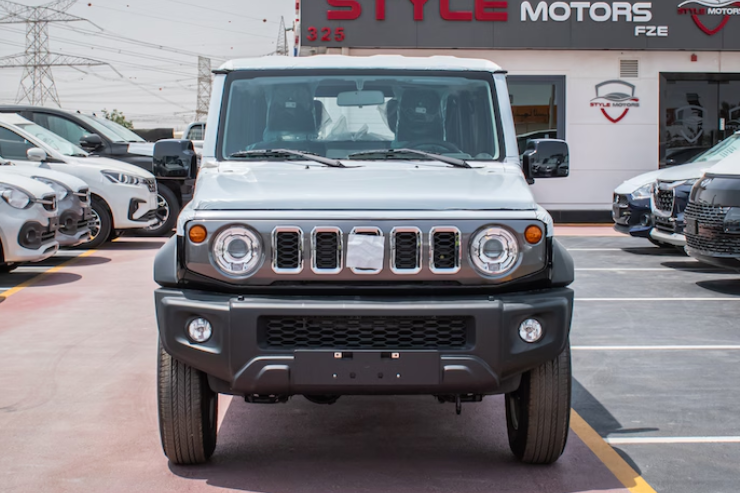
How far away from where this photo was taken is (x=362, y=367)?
13.6 feet

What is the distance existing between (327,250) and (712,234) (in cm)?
690

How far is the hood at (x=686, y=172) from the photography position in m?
12.8

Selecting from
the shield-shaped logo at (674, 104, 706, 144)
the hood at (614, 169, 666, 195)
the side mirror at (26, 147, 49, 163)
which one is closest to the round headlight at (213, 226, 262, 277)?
the side mirror at (26, 147, 49, 163)

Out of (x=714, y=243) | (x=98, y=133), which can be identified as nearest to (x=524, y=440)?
(x=714, y=243)

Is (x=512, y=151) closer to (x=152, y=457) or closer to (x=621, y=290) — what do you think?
(x=152, y=457)

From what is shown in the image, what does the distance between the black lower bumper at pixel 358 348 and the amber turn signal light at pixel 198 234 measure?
256 millimetres

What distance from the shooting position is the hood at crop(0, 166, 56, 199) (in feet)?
35.9

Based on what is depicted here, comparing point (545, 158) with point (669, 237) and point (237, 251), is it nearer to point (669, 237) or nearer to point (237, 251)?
point (237, 251)

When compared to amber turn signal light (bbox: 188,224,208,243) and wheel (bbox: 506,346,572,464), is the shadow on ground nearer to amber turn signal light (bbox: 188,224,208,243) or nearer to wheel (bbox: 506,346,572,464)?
wheel (bbox: 506,346,572,464)

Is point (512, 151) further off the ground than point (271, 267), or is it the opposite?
point (512, 151)

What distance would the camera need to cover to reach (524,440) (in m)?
4.54

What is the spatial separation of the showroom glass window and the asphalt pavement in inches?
498

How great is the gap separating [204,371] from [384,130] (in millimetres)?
1834

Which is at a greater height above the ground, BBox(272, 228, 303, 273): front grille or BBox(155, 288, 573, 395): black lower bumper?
BBox(272, 228, 303, 273): front grille
